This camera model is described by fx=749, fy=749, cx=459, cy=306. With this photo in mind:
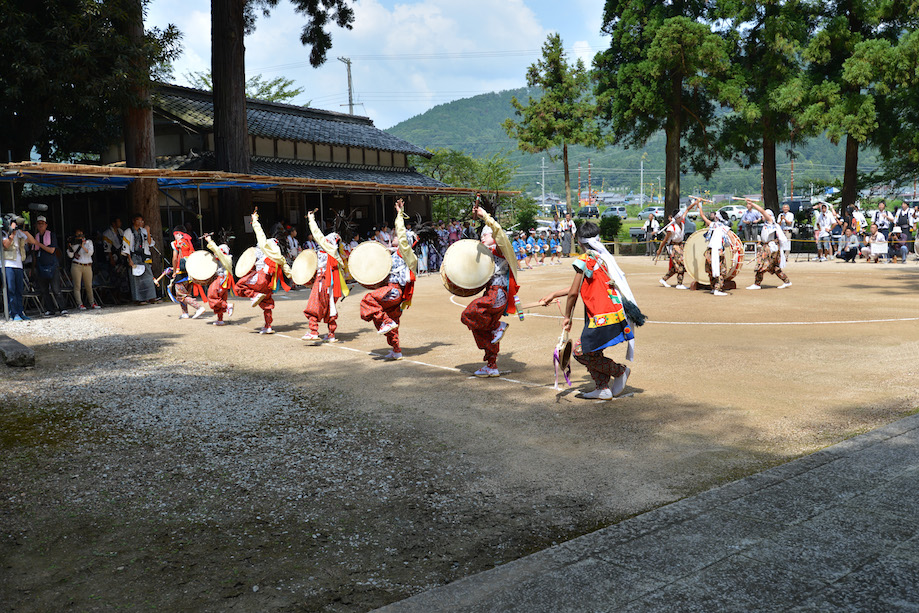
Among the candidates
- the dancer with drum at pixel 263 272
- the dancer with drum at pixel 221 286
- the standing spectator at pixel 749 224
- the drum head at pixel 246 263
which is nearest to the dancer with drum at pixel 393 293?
the dancer with drum at pixel 263 272

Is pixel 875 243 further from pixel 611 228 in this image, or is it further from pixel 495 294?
pixel 495 294

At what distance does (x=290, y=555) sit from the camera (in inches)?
150

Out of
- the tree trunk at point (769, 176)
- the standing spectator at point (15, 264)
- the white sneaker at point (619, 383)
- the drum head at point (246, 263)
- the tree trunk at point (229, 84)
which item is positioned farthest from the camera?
the tree trunk at point (769, 176)

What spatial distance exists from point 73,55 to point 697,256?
1337cm

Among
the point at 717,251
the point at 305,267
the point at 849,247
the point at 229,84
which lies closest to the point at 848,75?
the point at 849,247

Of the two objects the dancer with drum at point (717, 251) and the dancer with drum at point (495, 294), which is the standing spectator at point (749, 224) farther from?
the dancer with drum at point (495, 294)

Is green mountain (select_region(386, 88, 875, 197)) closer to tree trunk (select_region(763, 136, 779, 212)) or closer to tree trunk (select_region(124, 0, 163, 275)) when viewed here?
tree trunk (select_region(763, 136, 779, 212))

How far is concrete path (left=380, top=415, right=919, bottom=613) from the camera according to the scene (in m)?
3.06

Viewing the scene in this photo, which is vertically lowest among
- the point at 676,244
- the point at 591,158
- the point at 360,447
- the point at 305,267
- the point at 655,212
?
the point at 360,447

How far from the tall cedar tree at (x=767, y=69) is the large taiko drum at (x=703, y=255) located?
517 inches

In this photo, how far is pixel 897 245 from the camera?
73.8ft

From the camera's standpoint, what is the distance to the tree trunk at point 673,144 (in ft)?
96.0

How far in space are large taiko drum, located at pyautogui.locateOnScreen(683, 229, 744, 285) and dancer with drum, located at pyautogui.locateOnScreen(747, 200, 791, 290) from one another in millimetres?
506

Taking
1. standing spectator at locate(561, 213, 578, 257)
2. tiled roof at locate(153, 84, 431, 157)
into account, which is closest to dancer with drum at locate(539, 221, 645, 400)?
tiled roof at locate(153, 84, 431, 157)
